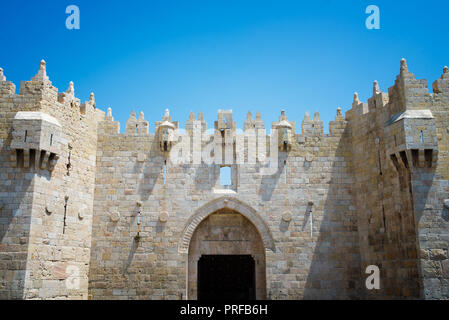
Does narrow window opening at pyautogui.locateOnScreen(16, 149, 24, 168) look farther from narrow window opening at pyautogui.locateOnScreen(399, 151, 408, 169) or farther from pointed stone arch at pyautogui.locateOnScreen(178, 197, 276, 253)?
narrow window opening at pyautogui.locateOnScreen(399, 151, 408, 169)

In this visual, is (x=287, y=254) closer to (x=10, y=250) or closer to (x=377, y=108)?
(x=377, y=108)

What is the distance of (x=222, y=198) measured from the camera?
16.2 m

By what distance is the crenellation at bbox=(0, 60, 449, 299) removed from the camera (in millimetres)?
13336

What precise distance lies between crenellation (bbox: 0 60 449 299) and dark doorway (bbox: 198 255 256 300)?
19.1ft

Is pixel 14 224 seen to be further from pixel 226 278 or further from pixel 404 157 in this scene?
pixel 404 157

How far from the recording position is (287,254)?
15727 mm

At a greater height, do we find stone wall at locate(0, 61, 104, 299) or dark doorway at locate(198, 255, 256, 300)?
stone wall at locate(0, 61, 104, 299)

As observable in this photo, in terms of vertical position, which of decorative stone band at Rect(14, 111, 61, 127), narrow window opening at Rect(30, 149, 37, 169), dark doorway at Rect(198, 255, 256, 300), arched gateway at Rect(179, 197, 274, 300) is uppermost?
decorative stone band at Rect(14, 111, 61, 127)

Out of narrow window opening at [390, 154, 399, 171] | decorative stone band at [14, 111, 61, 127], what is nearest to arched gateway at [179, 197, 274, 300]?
narrow window opening at [390, 154, 399, 171]

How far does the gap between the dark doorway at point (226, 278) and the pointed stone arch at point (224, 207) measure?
6217mm

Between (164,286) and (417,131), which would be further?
(164,286)

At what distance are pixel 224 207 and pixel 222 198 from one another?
34cm
